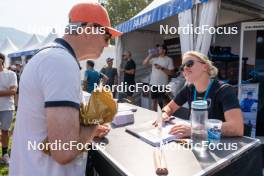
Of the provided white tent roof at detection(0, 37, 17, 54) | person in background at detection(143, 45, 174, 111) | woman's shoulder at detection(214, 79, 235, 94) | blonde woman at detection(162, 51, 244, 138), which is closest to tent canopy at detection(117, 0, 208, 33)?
person in background at detection(143, 45, 174, 111)

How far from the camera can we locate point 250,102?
4.33m

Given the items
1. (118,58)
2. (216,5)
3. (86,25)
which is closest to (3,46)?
(118,58)

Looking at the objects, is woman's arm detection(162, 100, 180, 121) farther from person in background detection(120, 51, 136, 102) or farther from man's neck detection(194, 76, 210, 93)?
person in background detection(120, 51, 136, 102)

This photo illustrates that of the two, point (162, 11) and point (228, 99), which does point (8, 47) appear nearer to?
point (162, 11)

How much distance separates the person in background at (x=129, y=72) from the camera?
7199 millimetres

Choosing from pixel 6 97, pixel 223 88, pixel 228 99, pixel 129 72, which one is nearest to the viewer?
pixel 228 99

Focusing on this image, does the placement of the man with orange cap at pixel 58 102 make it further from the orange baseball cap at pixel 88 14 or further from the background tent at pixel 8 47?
the background tent at pixel 8 47

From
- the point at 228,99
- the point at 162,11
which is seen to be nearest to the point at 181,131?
the point at 228,99

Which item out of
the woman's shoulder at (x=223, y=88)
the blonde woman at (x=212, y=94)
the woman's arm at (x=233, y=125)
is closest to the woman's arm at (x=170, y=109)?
the blonde woman at (x=212, y=94)

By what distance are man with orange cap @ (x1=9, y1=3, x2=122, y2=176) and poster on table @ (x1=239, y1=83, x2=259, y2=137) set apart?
3633mm

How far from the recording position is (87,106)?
Result: 121 centimetres

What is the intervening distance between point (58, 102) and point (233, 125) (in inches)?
48.3

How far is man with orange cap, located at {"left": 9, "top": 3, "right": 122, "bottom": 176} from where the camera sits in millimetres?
981

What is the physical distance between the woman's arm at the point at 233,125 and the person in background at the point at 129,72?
17.8ft
